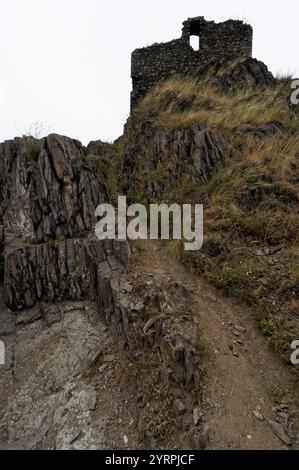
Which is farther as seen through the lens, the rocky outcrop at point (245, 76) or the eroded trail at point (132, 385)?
the rocky outcrop at point (245, 76)

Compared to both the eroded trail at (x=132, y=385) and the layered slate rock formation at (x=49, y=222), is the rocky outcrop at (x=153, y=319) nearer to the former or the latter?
the eroded trail at (x=132, y=385)

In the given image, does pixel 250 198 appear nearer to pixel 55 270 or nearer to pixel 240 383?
pixel 240 383

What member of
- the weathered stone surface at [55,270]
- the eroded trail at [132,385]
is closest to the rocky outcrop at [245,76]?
the weathered stone surface at [55,270]

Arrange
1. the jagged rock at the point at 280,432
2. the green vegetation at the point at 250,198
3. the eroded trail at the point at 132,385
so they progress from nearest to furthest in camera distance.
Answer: the jagged rock at the point at 280,432 → the eroded trail at the point at 132,385 → the green vegetation at the point at 250,198

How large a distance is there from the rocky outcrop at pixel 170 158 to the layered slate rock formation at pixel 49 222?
5.56 ft

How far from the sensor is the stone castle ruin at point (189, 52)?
512 inches

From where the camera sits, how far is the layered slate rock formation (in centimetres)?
673

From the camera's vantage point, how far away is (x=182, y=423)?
3998 millimetres

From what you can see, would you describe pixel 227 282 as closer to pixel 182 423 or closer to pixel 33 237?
pixel 182 423

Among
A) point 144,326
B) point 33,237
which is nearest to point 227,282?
point 144,326

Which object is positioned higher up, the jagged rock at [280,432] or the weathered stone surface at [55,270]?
the weathered stone surface at [55,270]

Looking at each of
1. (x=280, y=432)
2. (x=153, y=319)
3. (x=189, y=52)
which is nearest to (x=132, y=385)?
(x=153, y=319)

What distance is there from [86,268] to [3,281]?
214cm

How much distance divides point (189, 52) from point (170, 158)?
7.08 metres
